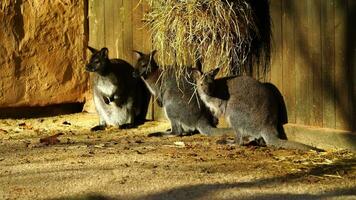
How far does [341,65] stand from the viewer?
7125 millimetres

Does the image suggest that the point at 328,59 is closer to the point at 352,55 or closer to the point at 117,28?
the point at 352,55

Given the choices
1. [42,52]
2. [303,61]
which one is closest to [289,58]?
[303,61]

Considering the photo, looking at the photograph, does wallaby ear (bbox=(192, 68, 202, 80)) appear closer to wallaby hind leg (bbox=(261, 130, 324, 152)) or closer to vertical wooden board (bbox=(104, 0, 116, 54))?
wallaby hind leg (bbox=(261, 130, 324, 152))

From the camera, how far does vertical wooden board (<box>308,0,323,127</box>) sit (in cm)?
732

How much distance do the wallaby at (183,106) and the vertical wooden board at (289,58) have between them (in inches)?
36.8

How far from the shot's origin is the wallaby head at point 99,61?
9.82 m

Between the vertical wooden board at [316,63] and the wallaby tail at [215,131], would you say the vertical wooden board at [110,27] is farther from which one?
the vertical wooden board at [316,63]

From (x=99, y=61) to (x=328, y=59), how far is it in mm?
3642

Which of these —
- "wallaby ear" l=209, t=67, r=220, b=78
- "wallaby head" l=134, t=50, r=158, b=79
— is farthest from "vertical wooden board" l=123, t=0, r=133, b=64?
"wallaby ear" l=209, t=67, r=220, b=78

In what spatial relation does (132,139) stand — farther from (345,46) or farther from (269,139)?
(345,46)

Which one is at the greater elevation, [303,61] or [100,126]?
[303,61]

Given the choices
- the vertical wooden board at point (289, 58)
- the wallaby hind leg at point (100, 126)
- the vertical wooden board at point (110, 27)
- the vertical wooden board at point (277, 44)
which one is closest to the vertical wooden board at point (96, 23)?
the vertical wooden board at point (110, 27)

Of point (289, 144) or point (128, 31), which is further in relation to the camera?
point (128, 31)

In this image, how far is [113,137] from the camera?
8.99m
